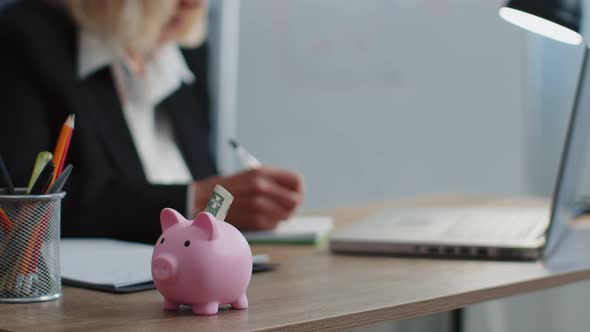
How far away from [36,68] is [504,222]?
0.78 m

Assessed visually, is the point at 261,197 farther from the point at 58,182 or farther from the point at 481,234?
the point at 58,182

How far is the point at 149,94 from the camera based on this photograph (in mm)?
1668

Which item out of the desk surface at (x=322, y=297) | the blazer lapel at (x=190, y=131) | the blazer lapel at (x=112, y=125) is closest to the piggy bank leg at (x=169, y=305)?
the desk surface at (x=322, y=297)

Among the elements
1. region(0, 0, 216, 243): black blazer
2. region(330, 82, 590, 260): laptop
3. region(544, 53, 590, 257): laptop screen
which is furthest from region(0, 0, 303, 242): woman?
region(544, 53, 590, 257): laptop screen

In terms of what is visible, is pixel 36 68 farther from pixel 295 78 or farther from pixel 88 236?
pixel 295 78

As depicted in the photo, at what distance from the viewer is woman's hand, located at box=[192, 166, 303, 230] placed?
1.23 metres

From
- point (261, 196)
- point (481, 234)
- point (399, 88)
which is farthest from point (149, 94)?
point (399, 88)

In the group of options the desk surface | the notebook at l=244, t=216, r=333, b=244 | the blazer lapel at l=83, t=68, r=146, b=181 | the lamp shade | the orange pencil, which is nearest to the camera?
the desk surface

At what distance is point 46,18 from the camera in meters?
1.52

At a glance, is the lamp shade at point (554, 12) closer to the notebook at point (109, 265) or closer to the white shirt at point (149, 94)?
the notebook at point (109, 265)

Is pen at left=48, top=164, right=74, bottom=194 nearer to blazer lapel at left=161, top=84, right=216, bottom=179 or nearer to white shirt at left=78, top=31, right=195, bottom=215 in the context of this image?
white shirt at left=78, top=31, right=195, bottom=215

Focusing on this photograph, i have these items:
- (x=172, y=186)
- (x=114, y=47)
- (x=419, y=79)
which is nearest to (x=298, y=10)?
(x=419, y=79)

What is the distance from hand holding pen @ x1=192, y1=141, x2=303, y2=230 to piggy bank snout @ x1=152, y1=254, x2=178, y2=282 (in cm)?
54

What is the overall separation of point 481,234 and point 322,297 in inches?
15.9
